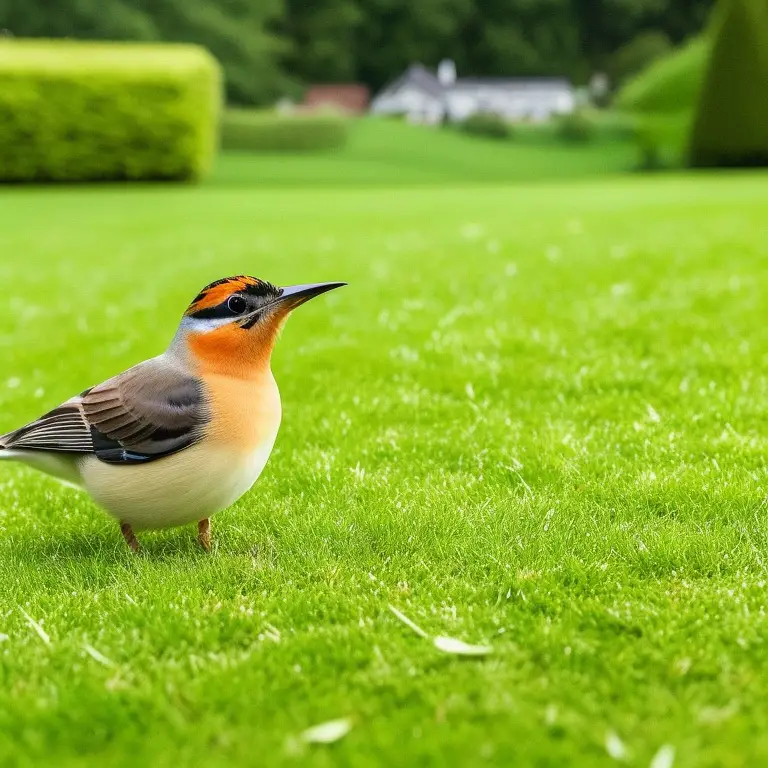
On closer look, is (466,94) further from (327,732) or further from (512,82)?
(327,732)

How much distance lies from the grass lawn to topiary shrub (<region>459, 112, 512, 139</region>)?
3565 cm

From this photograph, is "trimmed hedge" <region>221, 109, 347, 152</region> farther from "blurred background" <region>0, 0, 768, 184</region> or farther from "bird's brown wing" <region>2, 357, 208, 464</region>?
"bird's brown wing" <region>2, 357, 208, 464</region>

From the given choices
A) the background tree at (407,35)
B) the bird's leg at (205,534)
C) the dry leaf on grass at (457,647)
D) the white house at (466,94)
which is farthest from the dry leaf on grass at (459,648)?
the white house at (466,94)

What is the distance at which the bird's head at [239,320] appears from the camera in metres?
3.66

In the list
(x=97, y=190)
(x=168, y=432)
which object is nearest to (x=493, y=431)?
(x=168, y=432)

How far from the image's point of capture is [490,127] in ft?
142

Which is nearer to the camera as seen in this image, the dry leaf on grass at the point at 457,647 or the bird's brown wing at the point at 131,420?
the dry leaf on grass at the point at 457,647

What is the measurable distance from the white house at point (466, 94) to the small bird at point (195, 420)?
221 ft

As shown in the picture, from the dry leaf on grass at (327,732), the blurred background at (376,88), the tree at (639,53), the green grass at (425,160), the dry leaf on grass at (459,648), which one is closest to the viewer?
the dry leaf on grass at (327,732)

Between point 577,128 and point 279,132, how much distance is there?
13.5 metres

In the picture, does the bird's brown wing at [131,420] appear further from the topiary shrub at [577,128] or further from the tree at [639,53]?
the tree at [639,53]

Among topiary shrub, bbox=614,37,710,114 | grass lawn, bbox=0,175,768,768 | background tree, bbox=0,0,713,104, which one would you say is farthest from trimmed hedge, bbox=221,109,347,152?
grass lawn, bbox=0,175,768,768

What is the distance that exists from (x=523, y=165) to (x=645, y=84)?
6.89 m

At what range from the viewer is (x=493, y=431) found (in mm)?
5410
